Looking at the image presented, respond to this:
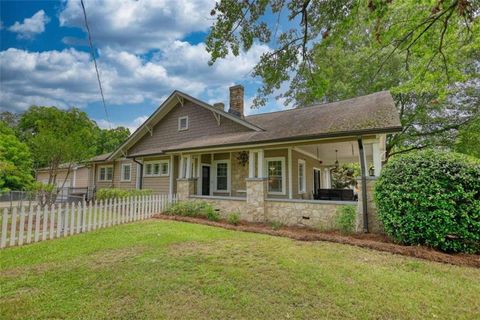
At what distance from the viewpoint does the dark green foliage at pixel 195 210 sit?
9.31 m

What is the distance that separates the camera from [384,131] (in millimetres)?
6762

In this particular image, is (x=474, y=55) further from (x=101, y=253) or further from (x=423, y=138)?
(x=101, y=253)

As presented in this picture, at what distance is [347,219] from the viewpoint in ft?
23.1

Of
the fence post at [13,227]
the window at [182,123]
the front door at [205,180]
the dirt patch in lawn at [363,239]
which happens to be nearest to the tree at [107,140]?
the window at [182,123]

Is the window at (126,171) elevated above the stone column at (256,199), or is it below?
above

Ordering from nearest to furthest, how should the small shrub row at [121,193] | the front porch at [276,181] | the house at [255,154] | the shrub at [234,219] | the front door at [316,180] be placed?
1. the front porch at [276,181]
2. the house at [255,154]
3. the shrub at [234,219]
4. the small shrub row at [121,193]
5. the front door at [316,180]

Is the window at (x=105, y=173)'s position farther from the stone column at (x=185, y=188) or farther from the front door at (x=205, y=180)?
the stone column at (x=185, y=188)

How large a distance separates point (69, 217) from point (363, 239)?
8120 millimetres

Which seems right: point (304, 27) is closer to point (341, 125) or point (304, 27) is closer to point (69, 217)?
point (341, 125)

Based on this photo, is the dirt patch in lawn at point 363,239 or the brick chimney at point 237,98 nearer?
the dirt patch in lawn at point 363,239

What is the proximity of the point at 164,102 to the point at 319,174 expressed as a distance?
11133 mm

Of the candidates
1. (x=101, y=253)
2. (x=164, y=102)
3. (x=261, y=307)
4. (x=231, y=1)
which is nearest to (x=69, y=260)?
(x=101, y=253)

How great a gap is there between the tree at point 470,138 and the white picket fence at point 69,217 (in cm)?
1727

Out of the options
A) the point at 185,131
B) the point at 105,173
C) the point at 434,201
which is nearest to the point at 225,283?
the point at 434,201
